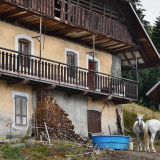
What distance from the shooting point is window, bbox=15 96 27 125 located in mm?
18764

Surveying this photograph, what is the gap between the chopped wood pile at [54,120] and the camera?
19172 mm

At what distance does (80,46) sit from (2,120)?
24.5ft

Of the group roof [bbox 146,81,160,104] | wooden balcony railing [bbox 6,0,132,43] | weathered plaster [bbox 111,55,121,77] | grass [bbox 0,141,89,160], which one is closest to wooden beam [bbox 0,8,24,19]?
wooden balcony railing [bbox 6,0,132,43]

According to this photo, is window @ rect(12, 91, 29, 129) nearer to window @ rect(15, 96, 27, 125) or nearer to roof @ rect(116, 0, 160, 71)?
window @ rect(15, 96, 27, 125)

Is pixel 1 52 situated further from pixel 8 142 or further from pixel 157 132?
pixel 157 132

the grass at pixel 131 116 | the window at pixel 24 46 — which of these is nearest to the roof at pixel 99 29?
the window at pixel 24 46

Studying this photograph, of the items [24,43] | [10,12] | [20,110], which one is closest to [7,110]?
[20,110]

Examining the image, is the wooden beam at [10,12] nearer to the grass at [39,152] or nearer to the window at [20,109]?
the window at [20,109]

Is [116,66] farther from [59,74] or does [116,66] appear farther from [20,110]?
[20,110]

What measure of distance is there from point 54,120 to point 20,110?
177 centimetres

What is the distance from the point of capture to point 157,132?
19922 mm

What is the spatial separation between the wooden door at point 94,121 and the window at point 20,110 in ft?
15.9

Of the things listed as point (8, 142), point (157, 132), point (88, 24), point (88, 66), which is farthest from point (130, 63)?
point (8, 142)

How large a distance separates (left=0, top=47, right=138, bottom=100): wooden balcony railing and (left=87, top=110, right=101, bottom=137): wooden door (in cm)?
139
